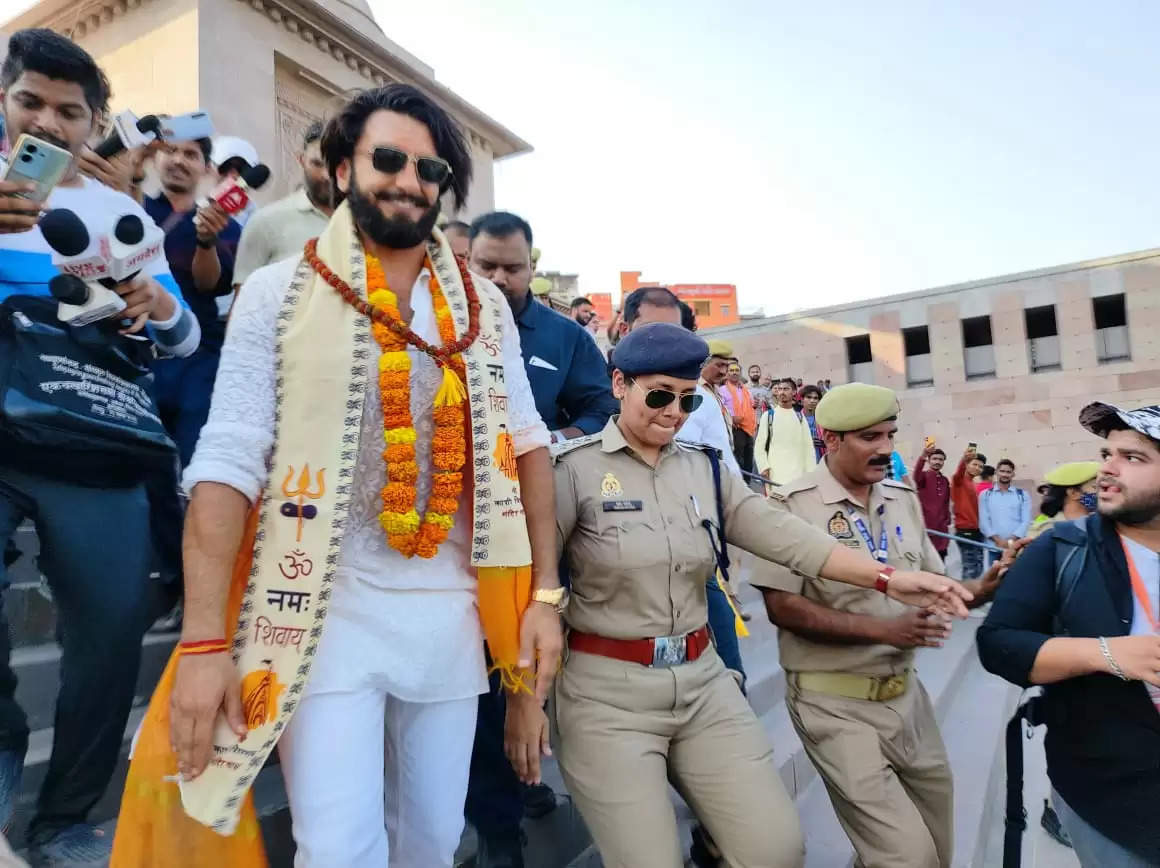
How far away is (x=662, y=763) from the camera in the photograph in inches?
91.7

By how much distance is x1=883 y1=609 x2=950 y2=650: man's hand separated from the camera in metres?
2.65

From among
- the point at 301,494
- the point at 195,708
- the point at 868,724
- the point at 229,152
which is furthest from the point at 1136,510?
the point at 229,152

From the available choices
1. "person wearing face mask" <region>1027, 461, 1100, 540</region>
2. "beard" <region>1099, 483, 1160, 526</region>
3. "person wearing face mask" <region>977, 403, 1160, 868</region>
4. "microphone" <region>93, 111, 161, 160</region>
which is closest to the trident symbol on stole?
"microphone" <region>93, 111, 161, 160</region>

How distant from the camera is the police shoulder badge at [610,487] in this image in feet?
8.39

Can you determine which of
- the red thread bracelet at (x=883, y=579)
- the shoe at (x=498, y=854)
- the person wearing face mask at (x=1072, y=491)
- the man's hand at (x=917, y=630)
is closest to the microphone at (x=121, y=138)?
the shoe at (x=498, y=854)

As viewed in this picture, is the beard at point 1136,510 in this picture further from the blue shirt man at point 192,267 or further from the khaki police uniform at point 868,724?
the blue shirt man at point 192,267

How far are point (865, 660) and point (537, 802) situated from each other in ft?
4.39

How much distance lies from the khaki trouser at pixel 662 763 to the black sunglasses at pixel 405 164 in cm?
149

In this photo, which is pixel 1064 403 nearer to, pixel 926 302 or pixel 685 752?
pixel 926 302

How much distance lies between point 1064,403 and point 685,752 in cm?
2005

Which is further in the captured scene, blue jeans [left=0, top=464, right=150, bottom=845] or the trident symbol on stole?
blue jeans [left=0, top=464, right=150, bottom=845]

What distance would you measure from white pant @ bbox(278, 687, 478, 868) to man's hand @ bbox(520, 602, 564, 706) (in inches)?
6.4

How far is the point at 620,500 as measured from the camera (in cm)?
254

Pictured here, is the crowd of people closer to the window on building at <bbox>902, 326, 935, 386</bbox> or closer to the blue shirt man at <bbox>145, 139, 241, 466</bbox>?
the blue shirt man at <bbox>145, 139, 241, 466</bbox>
